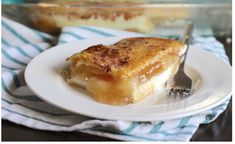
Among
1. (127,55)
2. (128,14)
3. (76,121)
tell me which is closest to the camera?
(76,121)

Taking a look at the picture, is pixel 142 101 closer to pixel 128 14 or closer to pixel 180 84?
pixel 180 84

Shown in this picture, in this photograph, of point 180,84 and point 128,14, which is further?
point 128,14

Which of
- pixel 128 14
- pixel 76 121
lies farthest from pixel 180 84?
pixel 128 14

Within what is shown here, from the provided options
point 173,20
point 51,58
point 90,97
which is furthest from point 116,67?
point 173,20

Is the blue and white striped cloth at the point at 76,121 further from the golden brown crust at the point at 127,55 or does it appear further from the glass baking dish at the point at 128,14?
the glass baking dish at the point at 128,14

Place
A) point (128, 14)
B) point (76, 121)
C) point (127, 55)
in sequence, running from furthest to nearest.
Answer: point (128, 14), point (127, 55), point (76, 121)

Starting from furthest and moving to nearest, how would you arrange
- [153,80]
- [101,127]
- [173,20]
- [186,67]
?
1. [173,20]
2. [186,67]
3. [153,80]
4. [101,127]

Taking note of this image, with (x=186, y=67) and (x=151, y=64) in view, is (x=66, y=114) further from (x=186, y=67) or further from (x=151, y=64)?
(x=186, y=67)
